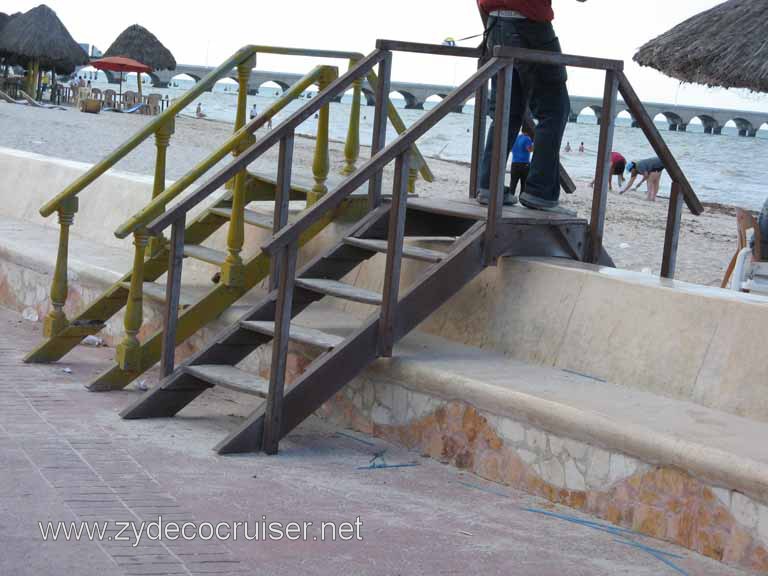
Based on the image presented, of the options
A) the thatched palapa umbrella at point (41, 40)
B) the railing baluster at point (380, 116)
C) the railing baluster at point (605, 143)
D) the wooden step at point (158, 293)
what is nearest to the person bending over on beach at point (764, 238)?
the railing baluster at point (605, 143)

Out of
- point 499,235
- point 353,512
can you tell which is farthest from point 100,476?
point 499,235

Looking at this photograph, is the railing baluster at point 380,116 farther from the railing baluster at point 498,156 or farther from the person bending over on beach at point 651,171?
the person bending over on beach at point 651,171

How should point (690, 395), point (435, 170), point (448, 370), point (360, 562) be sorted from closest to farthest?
point (360, 562) → point (690, 395) → point (448, 370) → point (435, 170)

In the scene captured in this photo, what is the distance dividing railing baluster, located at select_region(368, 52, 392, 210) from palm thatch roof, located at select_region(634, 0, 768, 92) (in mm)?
3428

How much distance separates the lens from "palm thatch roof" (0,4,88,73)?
132 ft

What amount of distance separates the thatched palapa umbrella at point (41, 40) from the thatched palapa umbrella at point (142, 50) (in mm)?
4325

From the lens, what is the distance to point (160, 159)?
21.5ft

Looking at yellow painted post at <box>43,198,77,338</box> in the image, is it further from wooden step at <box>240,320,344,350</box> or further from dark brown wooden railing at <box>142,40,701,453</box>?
wooden step at <box>240,320,344,350</box>

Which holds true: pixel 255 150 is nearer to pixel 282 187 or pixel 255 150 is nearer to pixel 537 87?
pixel 282 187

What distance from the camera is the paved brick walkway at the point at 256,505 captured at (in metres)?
3.71

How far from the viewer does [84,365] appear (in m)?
6.74

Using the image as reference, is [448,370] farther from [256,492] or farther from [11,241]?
[11,241]

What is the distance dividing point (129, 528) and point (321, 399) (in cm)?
138

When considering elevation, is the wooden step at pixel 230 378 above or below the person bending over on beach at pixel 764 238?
below
